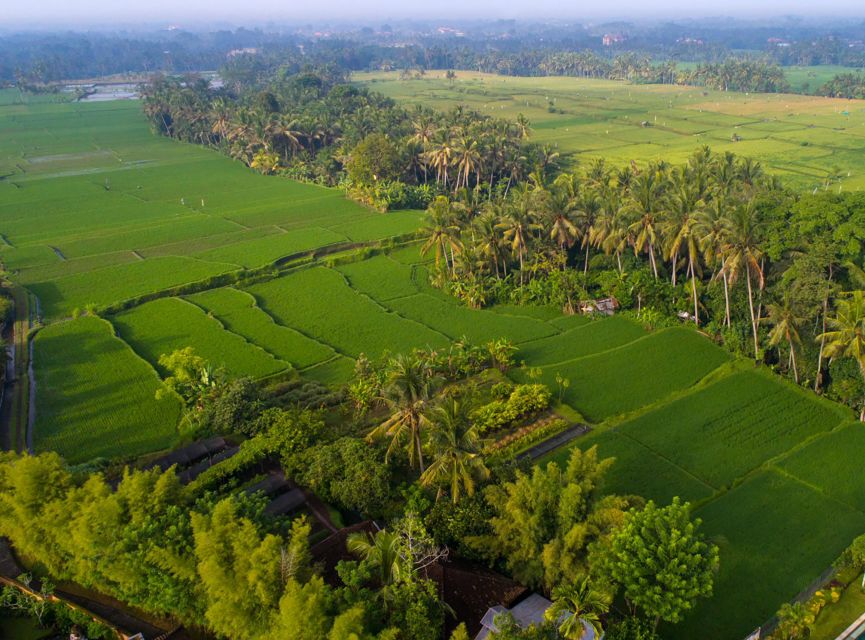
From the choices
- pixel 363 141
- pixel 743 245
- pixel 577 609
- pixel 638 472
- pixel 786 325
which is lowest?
pixel 638 472

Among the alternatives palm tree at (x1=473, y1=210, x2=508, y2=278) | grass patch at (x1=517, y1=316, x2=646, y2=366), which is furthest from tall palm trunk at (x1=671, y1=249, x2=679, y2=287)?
palm tree at (x1=473, y1=210, x2=508, y2=278)

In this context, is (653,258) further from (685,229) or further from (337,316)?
(337,316)

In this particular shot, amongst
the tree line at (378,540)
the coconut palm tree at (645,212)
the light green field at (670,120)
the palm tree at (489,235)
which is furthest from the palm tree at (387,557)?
the light green field at (670,120)

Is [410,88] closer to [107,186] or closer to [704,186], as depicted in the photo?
[107,186]

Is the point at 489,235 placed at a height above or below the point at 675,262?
above

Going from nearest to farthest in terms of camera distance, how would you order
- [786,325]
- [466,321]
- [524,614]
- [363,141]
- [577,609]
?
[577,609] → [524,614] → [786,325] → [466,321] → [363,141]

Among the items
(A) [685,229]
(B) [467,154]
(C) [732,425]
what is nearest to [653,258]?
(A) [685,229]

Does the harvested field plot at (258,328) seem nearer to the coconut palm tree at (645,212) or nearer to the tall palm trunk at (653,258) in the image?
the coconut palm tree at (645,212)
